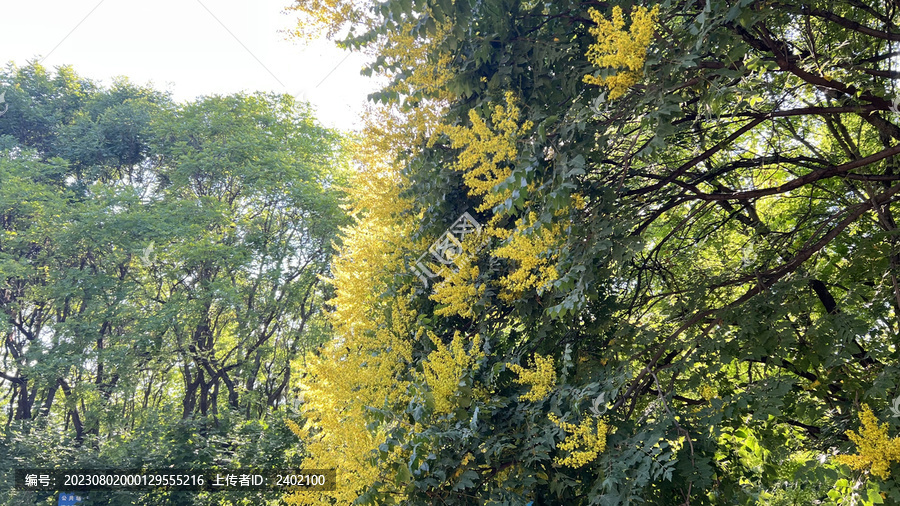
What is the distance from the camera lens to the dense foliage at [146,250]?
11047 mm

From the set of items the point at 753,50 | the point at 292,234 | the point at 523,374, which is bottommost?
the point at 523,374

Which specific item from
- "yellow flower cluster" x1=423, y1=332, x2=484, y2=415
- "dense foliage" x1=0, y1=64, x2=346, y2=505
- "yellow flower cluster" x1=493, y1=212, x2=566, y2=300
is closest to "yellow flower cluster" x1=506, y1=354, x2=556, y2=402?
"yellow flower cluster" x1=423, y1=332, x2=484, y2=415

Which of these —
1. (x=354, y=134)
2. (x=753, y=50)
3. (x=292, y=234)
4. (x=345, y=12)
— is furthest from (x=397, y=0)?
(x=292, y=234)

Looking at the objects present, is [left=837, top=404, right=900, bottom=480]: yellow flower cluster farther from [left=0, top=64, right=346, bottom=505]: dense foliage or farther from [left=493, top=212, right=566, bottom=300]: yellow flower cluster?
[left=0, top=64, right=346, bottom=505]: dense foliage

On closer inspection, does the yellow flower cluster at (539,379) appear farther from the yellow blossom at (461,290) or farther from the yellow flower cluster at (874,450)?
the yellow flower cluster at (874,450)

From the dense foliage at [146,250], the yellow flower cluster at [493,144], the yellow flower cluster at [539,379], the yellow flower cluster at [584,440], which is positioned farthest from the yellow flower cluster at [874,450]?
the dense foliage at [146,250]

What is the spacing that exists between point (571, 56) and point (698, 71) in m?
0.74

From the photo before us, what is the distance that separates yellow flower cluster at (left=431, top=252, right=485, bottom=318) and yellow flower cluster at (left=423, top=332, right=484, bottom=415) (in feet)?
1.03

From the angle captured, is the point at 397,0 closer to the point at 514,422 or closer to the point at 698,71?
the point at 698,71

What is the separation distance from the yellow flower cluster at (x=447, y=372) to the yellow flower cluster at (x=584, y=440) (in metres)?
0.52

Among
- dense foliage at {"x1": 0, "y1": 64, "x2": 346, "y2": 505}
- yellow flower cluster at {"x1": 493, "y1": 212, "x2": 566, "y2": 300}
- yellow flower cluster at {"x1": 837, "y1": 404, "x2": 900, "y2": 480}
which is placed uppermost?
dense foliage at {"x1": 0, "y1": 64, "x2": 346, "y2": 505}

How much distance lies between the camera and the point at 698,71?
8.89ft

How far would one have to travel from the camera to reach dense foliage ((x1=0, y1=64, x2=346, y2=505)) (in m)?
11.0

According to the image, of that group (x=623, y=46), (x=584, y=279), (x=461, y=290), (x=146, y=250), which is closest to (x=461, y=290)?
(x=461, y=290)
